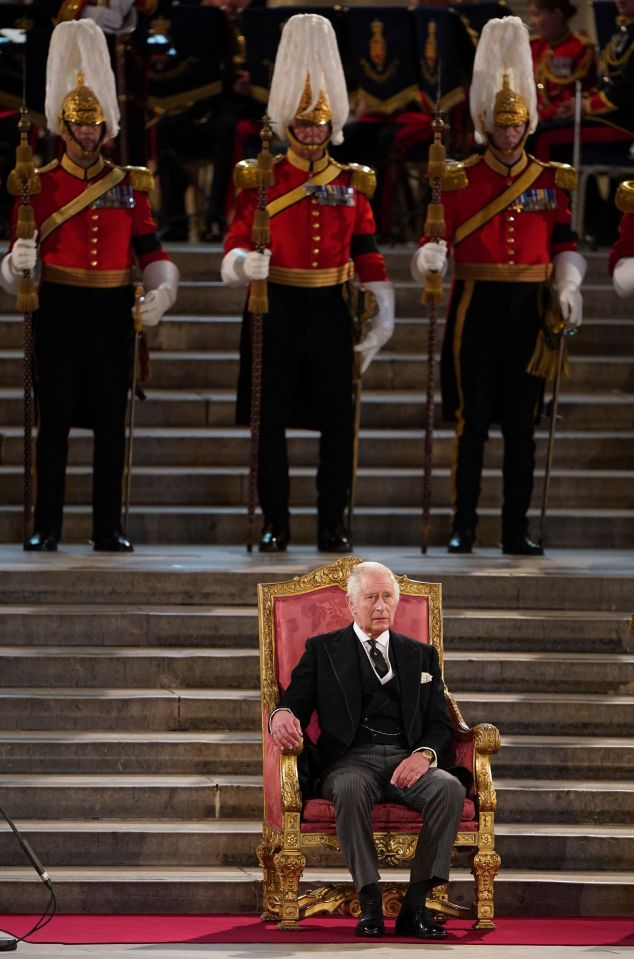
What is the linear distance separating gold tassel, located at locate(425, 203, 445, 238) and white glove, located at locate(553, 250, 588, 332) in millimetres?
534

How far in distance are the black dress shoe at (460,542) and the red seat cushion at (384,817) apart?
103 inches

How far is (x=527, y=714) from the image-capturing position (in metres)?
8.39

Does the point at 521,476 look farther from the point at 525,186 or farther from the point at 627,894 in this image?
the point at 627,894

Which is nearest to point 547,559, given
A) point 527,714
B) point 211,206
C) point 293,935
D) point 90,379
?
point 527,714

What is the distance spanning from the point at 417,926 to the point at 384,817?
1.14 feet

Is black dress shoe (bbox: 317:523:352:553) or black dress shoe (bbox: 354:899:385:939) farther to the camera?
black dress shoe (bbox: 317:523:352:553)

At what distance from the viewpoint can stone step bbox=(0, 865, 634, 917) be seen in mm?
7547

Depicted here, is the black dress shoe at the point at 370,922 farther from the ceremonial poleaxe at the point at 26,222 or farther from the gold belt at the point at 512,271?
the gold belt at the point at 512,271

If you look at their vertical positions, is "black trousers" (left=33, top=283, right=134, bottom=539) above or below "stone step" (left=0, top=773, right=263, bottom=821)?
above

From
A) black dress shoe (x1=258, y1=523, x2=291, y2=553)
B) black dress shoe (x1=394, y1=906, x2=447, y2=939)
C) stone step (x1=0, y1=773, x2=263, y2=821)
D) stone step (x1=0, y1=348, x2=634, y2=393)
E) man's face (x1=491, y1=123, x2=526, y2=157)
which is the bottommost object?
black dress shoe (x1=394, y1=906, x2=447, y2=939)

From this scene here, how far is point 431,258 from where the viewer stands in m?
9.48

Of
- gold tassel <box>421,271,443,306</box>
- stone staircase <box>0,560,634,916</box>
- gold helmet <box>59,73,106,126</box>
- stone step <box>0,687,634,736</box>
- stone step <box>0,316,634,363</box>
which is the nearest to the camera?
stone staircase <box>0,560,634,916</box>

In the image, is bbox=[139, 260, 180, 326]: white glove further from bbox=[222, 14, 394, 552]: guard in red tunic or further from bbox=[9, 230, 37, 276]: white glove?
bbox=[9, 230, 37, 276]: white glove

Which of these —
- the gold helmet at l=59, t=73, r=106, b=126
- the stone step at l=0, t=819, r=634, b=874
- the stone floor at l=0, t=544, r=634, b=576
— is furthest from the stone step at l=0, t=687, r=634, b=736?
the gold helmet at l=59, t=73, r=106, b=126
